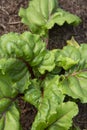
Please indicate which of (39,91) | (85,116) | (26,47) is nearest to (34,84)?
(39,91)

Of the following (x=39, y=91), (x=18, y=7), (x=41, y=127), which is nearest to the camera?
(x=41, y=127)

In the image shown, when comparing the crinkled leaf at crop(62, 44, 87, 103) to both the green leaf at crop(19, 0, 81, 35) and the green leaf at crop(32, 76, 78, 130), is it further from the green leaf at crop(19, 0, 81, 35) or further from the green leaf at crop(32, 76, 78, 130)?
the green leaf at crop(19, 0, 81, 35)

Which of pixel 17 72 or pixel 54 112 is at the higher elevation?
pixel 17 72

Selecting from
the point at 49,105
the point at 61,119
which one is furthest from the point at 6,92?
the point at 61,119

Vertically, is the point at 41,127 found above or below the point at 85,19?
below

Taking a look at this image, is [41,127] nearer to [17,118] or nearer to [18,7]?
[17,118]

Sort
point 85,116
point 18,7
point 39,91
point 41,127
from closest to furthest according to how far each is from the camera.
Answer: point 41,127 → point 39,91 → point 85,116 → point 18,7

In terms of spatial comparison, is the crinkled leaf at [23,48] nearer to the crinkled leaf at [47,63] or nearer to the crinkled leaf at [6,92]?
the crinkled leaf at [47,63]

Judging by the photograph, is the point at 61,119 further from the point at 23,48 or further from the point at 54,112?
the point at 23,48

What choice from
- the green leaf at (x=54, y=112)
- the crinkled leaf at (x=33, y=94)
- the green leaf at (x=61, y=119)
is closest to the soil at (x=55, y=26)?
the crinkled leaf at (x=33, y=94)
